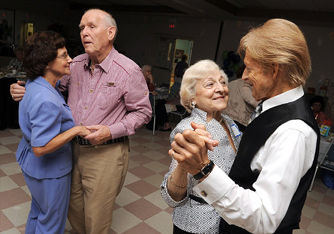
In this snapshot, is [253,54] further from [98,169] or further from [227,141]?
[98,169]

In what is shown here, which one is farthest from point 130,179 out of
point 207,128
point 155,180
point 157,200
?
point 207,128

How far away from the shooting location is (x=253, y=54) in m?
0.74

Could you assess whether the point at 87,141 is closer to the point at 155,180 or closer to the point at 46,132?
the point at 46,132

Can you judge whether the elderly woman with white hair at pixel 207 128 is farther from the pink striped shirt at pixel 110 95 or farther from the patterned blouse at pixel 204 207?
the pink striped shirt at pixel 110 95

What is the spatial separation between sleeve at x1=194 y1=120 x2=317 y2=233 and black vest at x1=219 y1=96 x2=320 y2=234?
73 mm

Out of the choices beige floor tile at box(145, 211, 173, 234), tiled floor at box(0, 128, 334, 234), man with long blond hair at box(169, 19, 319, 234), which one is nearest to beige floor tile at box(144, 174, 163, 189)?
tiled floor at box(0, 128, 334, 234)

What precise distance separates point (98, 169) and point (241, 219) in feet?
4.25

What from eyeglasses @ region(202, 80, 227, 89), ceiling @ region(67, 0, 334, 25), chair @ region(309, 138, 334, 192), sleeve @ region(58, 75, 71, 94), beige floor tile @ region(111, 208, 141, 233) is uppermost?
ceiling @ region(67, 0, 334, 25)

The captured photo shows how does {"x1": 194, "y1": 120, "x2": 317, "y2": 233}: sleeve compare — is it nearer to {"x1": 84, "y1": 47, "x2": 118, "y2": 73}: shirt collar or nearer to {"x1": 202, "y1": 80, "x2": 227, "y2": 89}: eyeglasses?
{"x1": 202, "y1": 80, "x2": 227, "y2": 89}: eyeglasses

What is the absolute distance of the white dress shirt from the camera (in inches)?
24.0

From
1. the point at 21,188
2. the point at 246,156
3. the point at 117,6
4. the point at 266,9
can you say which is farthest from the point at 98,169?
the point at 117,6

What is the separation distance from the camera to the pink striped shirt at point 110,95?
5.49 ft

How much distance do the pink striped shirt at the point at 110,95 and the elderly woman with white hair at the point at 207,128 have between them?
50 centimetres

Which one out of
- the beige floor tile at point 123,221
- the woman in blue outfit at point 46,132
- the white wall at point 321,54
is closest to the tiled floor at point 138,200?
the beige floor tile at point 123,221
